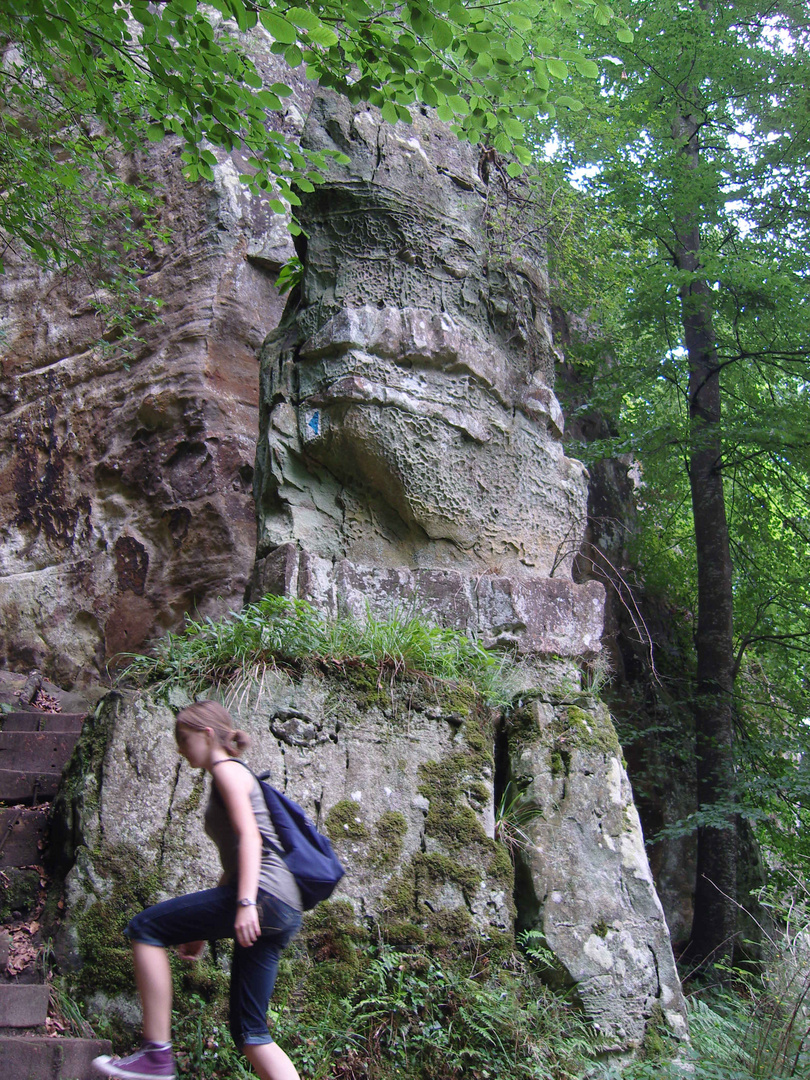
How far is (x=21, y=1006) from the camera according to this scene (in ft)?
10.5

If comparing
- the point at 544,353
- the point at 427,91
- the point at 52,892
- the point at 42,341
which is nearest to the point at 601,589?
the point at 544,353

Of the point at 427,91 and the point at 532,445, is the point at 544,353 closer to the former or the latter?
the point at 532,445

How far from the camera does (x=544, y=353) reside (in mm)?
6445

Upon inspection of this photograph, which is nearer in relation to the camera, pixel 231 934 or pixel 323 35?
pixel 231 934

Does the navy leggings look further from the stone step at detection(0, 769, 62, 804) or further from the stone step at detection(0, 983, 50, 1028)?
the stone step at detection(0, 769, 62, 804)

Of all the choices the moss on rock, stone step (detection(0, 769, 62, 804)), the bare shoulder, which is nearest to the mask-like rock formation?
the moss on rock

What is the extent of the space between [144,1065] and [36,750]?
316cm

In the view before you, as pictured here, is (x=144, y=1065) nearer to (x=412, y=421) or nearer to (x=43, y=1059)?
(x=43, y=1059)

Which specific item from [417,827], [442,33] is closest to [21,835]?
[417,827]

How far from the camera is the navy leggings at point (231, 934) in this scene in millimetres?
2566

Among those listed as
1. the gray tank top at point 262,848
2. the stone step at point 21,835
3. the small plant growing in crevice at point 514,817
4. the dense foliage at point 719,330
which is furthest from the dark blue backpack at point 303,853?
the dense foliage at point 719,330

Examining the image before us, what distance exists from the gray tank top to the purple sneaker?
0.52 m

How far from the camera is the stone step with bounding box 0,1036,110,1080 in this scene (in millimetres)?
2929

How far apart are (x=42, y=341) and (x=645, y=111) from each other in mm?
7032
